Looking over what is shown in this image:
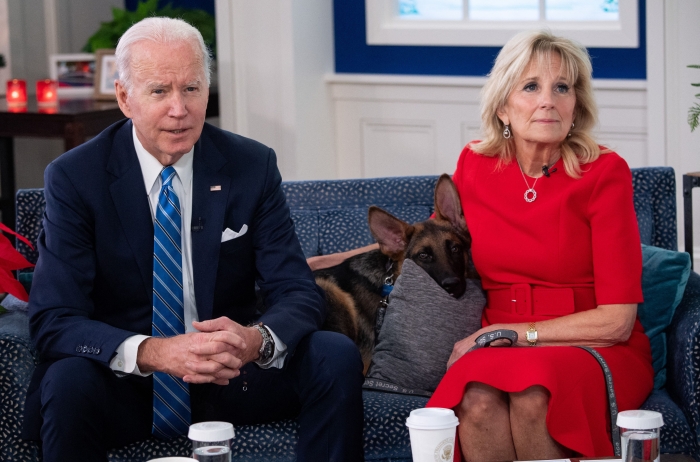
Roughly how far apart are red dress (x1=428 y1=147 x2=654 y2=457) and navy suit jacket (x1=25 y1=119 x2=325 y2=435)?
0.46 metres

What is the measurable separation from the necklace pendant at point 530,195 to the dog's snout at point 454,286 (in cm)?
28

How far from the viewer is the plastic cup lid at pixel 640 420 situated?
1.63 meters

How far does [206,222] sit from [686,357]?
1.19 m

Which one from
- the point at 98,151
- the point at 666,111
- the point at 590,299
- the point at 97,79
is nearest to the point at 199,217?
the point at 98,151

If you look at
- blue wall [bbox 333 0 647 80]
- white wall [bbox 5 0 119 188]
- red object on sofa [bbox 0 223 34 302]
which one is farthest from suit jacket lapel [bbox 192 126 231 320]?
white wall [bbox 5 0 119 188]

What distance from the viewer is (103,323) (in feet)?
7.05

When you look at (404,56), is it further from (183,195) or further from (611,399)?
(611,399)

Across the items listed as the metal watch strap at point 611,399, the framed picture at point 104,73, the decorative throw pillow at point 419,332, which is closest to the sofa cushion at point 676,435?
the metal watch strap at point 611,399

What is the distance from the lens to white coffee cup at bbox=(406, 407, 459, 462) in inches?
64.7

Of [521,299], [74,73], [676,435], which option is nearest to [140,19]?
[74,73]

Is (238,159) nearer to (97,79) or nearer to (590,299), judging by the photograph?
(590,299)

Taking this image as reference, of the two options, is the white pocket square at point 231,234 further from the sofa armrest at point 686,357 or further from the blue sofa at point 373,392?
the sofa armrest at point 686,357

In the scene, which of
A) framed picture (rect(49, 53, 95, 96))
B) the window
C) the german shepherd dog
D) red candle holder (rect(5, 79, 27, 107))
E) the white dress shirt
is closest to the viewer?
the white dress shirt

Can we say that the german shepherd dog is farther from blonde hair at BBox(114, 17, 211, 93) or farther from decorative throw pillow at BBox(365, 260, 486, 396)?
blonde hair at BBox(114, 17, 211, 93)
